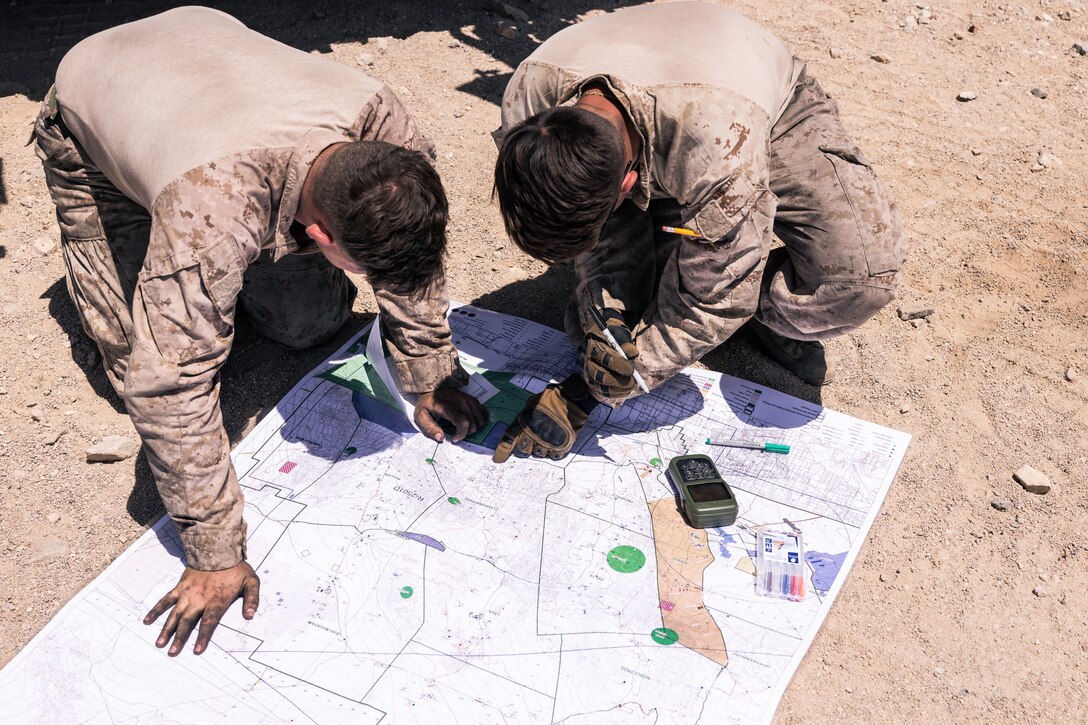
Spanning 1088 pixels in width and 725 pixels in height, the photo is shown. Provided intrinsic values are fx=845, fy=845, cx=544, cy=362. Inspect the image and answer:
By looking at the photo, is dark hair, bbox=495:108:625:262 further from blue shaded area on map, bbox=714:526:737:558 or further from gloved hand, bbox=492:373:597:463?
blue shaded area on map, bbox=714:526:737:558

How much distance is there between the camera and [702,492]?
221cm

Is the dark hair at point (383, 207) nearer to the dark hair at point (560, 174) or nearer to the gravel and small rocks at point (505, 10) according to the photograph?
the dark hair at point (560, 174)

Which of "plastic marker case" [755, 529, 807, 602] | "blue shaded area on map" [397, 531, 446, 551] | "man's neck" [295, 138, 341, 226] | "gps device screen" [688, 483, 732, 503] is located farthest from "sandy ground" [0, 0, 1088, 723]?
"man's neck" [295, 138, 341, 226]

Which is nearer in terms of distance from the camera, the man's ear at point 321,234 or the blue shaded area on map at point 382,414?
the man's ear at point 321,234

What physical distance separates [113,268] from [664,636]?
1872mm

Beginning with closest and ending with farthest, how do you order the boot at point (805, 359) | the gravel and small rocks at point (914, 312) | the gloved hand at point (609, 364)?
the gloved hand at point (609, 364) < the boot at point (805, 359) < the gravel and small rocks at point (914, 312)

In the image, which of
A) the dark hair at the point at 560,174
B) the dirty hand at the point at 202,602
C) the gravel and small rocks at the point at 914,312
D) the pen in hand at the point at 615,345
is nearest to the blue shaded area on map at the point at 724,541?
A: the pen in hand at the point at 615,345

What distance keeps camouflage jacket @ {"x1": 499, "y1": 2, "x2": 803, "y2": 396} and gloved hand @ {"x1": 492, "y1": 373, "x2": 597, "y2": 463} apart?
0.68 ft

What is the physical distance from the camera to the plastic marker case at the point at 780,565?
2039mm

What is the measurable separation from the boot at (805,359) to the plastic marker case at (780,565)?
70cm

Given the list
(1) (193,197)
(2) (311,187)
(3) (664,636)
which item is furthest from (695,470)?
(1) (193,197)

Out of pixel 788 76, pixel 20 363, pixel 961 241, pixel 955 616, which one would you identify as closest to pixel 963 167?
pixel 961 241

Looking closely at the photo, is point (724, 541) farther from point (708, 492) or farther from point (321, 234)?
point (321, 234)

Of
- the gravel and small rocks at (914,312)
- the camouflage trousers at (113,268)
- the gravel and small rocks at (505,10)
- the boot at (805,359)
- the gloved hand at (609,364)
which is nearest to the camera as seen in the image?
the gloved hand at (609,364)
